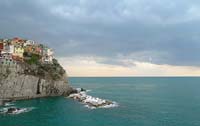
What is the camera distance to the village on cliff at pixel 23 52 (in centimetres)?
12932

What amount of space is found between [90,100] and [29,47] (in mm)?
54953

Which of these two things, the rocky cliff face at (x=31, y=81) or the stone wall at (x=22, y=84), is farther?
the rocky cliff face at (x=31, y=81)

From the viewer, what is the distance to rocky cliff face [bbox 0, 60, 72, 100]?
391ft

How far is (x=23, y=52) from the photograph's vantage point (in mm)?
145000

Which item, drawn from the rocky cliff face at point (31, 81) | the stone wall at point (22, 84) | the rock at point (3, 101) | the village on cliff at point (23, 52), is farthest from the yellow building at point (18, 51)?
the rock at point (3, 101)

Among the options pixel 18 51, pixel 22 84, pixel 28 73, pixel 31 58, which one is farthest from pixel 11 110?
pixel 18 51

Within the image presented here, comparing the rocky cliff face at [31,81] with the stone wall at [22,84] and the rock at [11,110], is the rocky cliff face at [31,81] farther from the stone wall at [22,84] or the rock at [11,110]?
the rock at [11,110]

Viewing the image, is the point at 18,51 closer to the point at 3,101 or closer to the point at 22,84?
the point at 22,84

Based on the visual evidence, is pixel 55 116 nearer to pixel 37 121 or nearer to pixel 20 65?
pixel 37 121

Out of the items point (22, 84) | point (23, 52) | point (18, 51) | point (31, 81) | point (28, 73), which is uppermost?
point (18, 51)

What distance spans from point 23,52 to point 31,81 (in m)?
23.5

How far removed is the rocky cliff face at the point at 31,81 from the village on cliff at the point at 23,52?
4441mm

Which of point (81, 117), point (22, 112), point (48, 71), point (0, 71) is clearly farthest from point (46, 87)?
point (81, 117)

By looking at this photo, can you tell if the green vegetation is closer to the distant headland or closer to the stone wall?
the distant headland
